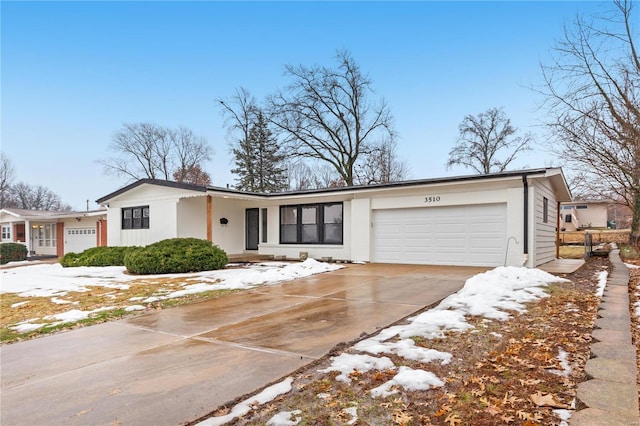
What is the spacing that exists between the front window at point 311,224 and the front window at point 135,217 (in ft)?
19.2

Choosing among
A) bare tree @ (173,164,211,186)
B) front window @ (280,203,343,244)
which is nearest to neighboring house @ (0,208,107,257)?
bare tree @ (173,164,211,186)

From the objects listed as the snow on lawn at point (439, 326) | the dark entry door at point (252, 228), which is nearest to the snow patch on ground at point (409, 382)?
the snow on lawn at point (439, 326)

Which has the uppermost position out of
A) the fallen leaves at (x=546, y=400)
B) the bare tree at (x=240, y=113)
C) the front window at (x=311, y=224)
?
the bare tree at (x=240, y=113)

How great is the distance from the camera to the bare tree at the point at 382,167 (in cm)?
3033

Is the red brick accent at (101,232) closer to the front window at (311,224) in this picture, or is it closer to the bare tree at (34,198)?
the front window at (311,224)

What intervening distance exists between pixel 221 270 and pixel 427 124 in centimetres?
1763

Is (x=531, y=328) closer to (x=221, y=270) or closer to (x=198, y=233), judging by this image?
(x=221, y=270)

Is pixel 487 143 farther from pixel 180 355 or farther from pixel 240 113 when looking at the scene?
pixel 180 355

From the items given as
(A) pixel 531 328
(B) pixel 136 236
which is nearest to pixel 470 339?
(A) pixel 531 328

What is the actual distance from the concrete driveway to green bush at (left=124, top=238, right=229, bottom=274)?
4.62m

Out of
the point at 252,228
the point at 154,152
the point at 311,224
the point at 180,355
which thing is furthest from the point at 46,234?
the point at 180,355

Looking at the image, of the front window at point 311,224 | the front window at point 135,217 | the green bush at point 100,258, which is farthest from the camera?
the front window at point 135,217

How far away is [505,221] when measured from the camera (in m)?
11.0

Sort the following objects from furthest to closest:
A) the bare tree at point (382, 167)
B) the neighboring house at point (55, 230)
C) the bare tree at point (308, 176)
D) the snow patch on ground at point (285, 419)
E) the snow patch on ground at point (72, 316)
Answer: the bare tree at point (308, 176), the bare tree at point (382, 167), the neighboring house at point (55, 230), the snow patch on ground at point (72, 316), the snow patch on ground at point (285, 419)
